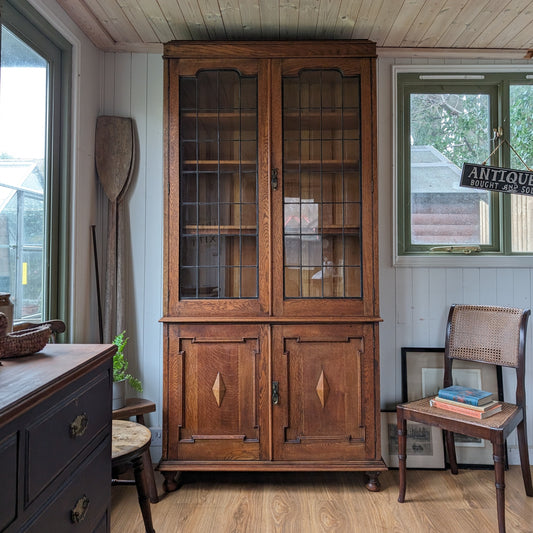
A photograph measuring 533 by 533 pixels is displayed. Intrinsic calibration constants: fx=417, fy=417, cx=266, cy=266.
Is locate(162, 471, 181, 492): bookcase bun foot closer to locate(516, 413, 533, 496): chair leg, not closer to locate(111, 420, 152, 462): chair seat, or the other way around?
locate(111, 420, 152, 462): chair seat

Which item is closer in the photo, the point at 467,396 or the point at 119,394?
the point at 467,396

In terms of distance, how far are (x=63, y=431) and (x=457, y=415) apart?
1734 mm

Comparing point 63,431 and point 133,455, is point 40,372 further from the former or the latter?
point 133,455

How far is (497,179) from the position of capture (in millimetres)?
2475

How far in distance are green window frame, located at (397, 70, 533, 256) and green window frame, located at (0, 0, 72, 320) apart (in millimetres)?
1913

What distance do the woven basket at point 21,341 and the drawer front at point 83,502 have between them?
0.36m

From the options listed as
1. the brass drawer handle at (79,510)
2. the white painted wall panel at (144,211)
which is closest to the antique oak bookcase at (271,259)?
the white painted wall panel at (144,211)

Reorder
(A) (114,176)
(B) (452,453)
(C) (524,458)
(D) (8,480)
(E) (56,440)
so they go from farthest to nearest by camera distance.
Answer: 1. (A) (114,176)
2. (B) (452,453)
3. (C) (524,458)
4. (E) (56,440)
5. (D) (8,480)

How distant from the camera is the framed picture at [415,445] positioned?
2430 millimetres

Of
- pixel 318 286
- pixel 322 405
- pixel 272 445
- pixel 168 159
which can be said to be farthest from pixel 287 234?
pixel 272 445

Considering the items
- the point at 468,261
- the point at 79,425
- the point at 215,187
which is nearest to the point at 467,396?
Result: the point at 468,261

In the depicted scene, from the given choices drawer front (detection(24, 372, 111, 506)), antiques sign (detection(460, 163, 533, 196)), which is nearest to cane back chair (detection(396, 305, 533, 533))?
antiques sign (detection(460, 163, 533, 196))

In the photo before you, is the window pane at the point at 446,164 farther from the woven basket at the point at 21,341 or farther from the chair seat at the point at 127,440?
the woven basket at the point at 21,341

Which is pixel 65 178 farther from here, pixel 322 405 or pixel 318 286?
pixel 322 405
